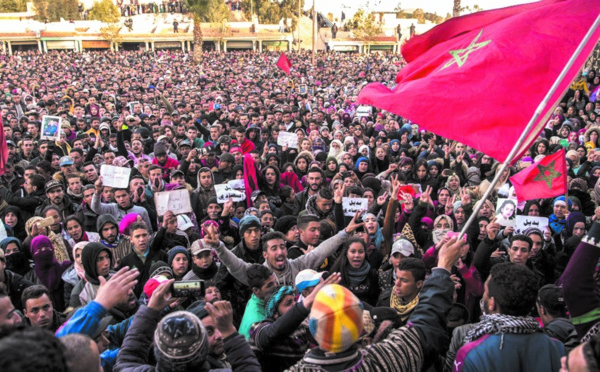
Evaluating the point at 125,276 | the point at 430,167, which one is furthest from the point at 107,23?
the point at 125,276

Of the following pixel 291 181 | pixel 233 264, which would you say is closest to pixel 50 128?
pixel 291 181

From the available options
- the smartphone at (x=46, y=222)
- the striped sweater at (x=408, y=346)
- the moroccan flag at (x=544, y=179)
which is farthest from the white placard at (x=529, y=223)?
the smartphone at (x=46, y=222)

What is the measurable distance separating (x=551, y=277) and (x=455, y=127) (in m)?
2.31

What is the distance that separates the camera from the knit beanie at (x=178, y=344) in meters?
2.10

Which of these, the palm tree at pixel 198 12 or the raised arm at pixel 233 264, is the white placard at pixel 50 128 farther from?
the palm tree at pixel 198 12

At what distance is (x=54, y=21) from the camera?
67.1 metres

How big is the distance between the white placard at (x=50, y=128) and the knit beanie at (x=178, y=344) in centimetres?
807

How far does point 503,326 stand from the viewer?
91.4 inches

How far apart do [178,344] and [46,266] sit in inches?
118

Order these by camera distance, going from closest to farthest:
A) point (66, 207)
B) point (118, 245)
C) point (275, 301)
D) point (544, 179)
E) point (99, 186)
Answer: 1. point (275, 301)
2. point (118, 245)
3. point (544, 179)
4. point (99, 186)
5. point (66, 207)

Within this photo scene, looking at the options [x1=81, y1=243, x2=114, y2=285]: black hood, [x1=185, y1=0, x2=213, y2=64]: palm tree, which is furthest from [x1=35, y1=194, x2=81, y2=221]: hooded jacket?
[x1=185, y1=0, x2=213, y2=64]: palm tree

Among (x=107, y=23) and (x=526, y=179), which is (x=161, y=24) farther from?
(x=526, y=179)

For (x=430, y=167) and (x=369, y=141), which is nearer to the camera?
(x=430, y=167)

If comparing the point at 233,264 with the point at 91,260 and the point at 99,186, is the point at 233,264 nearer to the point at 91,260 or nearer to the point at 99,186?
the point at 91,260
